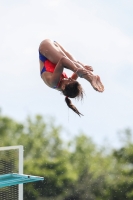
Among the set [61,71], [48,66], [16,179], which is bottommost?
[16,179]

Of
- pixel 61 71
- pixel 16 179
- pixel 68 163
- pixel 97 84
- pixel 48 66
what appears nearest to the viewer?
pixel 97 84

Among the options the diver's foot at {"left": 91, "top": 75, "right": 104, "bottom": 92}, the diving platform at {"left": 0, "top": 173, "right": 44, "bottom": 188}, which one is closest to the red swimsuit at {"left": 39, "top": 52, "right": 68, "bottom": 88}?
the diver's foot at {"left": 91, "top": 75, "right": 104, "bottom": 92}

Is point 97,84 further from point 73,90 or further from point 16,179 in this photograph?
point 16,179

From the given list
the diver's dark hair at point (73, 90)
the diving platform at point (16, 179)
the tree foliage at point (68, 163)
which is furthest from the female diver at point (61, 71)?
the tree foliage at point (68, 163)

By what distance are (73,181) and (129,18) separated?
653 centimetres

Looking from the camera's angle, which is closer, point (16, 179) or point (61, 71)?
point (61, 71)

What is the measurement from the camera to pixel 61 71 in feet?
17.2

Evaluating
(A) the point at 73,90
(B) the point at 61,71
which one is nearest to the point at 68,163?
(A) the point at 73,90

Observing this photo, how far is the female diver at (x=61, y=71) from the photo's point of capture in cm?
511

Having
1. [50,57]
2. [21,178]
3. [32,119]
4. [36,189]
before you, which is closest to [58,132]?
[32,119]

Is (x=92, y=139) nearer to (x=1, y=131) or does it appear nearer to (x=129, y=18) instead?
(x=1, y=131)

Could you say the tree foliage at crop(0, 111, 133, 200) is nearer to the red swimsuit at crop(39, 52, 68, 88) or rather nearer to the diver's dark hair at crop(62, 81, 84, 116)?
the red swimsuit at crop(39, 52, 68, 88)

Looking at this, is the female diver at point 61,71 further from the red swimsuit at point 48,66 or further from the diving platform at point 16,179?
the diving platform at point 16,179

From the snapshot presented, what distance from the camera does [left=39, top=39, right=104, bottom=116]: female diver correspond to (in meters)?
5.11
